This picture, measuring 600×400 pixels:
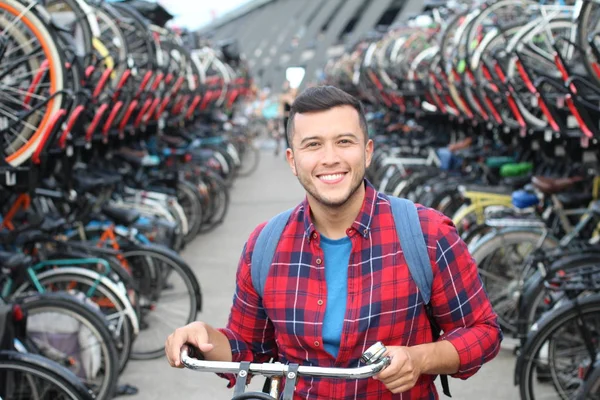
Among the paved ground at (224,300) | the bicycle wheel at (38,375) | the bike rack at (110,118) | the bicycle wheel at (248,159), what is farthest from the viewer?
the bicycle wheel at (248,159)

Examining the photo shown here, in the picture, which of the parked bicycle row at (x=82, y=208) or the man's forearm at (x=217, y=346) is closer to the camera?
the man's forearm at (x=217, y=346)

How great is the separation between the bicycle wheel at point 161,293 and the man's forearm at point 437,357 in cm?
422

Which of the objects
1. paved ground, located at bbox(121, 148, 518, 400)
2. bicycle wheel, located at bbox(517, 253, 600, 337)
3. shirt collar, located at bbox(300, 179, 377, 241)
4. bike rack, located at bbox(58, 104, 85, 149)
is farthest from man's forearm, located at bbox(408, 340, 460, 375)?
bike rack, located at bbox(58, 104, 85, 149)

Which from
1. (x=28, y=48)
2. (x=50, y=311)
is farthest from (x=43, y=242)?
(x=28, y=48)

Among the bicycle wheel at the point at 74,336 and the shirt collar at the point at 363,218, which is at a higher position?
the shirt collar at the point at 363,218

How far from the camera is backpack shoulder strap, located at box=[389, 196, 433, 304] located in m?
2.47

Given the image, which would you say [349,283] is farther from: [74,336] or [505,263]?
[505,263]

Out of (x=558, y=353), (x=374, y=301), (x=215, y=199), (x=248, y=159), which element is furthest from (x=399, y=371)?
(x=248, y=159)

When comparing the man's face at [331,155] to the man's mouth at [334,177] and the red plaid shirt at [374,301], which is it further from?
the red plaid shirt at [374,301]

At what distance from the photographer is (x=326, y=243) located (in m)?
2.55

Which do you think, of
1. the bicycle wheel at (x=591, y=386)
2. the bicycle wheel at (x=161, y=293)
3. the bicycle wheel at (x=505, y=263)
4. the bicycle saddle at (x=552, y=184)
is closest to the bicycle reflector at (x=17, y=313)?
the bicycle wheel at (x=161, y=293)

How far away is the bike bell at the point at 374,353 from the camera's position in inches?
83.3

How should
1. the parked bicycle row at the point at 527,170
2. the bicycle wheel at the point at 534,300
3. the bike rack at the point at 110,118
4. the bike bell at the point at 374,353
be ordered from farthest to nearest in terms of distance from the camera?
the bike rack at the point at 110,118, the bicycle wheel at the point at 534,300, the parked bicycle row at the point at 527,170, the bike bell at the point at 374,353

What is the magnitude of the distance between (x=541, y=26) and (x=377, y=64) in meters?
10.1
